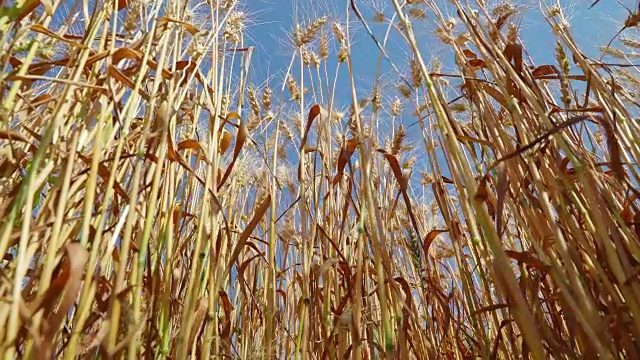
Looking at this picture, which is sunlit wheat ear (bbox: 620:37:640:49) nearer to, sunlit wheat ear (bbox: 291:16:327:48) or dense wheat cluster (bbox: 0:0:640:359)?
dense wheat cluster (bbox: 0:0:640:359)

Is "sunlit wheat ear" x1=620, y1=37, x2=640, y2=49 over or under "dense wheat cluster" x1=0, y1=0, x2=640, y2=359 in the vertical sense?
over

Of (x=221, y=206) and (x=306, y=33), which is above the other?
(x=306, y=33)

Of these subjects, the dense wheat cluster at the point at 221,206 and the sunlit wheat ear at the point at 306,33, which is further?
the sunlit wheat ear at the point at 306,33

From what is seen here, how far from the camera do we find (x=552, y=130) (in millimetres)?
582

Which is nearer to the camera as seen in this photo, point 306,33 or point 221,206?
point 221,206

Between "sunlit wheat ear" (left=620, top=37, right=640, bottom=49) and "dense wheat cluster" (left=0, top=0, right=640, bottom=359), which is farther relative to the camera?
"sunlit wheat ear" (left=620, top=37, right=640, bottom=49)

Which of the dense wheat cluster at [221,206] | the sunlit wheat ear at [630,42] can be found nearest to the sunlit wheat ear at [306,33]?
the dense wheat cluster at [221,206]

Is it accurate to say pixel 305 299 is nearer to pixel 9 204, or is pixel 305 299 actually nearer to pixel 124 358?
pixel 124 358

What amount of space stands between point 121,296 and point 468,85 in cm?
66

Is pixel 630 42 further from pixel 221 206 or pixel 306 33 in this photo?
pixel 221 206

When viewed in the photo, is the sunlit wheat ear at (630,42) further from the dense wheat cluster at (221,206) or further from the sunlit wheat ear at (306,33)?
the sunlit wheat ear at (306,33)

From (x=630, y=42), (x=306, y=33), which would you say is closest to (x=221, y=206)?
(x=306, y=33)

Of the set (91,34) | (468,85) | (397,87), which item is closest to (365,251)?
(468,85)

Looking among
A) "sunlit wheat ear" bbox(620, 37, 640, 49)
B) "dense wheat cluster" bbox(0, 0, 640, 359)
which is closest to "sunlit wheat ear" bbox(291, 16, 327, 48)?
"dense wheat cluster" bbox(0, 0, 640, 359)
